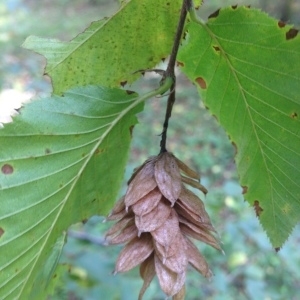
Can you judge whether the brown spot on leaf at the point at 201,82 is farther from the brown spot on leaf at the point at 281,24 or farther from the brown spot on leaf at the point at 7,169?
the brown spot on leaf at the point at 7,169

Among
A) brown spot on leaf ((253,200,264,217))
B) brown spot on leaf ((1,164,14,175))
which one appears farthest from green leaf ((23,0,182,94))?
brown spot on leaf ((253,200,264,217))

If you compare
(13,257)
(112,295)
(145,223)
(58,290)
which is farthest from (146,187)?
(58,290)

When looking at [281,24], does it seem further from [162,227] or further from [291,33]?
[162,227]

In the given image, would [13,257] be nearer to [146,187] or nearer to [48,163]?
[48,163]

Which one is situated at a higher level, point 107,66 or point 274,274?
point 107,66

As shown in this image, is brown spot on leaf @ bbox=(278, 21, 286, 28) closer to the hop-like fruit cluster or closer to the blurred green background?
the blurred green background

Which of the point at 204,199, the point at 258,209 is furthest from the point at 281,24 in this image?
the point at 204,199

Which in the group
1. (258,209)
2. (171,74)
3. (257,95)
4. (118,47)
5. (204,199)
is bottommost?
(258,209)
